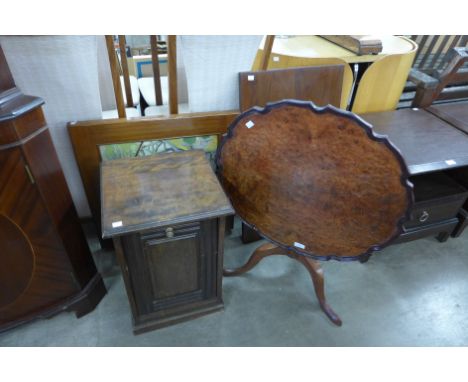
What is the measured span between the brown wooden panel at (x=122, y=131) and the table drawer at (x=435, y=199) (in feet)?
3.96

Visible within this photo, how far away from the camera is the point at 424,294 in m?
1.84

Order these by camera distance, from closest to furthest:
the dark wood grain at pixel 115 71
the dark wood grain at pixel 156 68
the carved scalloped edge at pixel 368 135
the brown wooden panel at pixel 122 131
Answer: the carved scalloped edge at pixel 368 135 → the dark wood grain at pixel 115 71 → the brown wooden panel at pixel 122 131 → the dark wood grain at pixel 156 68

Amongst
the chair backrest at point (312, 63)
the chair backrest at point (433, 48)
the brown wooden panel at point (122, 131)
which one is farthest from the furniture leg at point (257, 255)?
the chair backrest at point (433, 48)

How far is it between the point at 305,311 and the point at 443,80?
178 centimetres

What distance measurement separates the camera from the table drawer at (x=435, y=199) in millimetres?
1840

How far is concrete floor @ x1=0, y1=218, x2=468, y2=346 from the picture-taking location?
62.2 inches

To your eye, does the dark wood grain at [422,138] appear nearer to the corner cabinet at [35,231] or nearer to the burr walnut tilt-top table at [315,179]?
the burr walnut tilt-top table at [315,179]

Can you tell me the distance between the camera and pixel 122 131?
1.57 meters

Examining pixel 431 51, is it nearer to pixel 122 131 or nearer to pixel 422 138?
pixel 422 138

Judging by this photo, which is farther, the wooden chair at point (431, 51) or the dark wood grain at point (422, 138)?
the wooden chair at point (431, 51)

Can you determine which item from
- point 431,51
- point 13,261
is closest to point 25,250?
point 13,261

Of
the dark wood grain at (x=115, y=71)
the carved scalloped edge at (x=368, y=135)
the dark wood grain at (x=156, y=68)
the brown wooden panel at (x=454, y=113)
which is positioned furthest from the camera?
the brown wooden panel at (x=454, y=113)

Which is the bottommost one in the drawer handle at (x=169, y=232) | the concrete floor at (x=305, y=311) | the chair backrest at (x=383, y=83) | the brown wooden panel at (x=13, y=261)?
the concrete floor at (x=305, y=311)

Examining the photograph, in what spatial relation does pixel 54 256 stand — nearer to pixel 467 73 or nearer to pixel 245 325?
pixel 245 325
